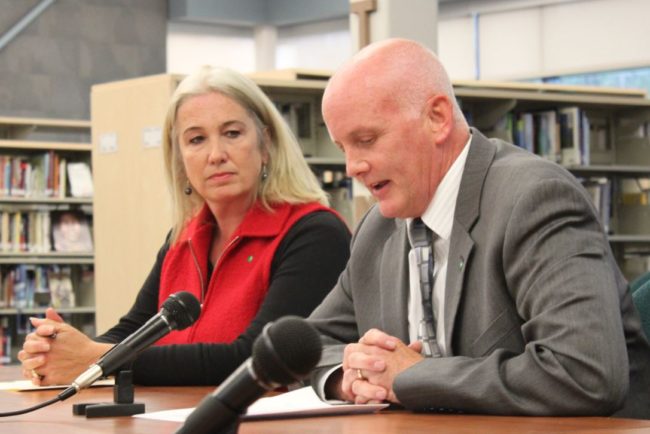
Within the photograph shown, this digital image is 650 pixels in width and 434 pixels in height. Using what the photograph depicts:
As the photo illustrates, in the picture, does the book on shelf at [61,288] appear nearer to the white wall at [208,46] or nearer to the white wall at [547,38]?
the white wall at [208,46]

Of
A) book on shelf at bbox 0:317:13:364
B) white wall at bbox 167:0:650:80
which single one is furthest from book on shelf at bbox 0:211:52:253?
white wall at bbox 167:0:650:80

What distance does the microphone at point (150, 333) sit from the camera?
170 cm

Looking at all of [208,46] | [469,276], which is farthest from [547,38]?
[469,276]

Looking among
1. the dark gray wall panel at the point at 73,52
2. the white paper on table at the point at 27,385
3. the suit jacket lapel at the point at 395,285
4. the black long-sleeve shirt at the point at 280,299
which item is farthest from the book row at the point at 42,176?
the suit jacket lapel at the point at 395,285

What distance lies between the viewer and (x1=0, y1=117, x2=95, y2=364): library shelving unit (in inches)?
329

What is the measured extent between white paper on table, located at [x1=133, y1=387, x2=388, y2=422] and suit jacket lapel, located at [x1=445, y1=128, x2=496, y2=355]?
0.21 meters

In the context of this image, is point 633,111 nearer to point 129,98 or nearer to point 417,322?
point 129,98

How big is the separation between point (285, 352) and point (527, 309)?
2.70 ft

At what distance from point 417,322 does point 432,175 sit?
0.85ft

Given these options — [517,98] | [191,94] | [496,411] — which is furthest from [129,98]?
[496,411]

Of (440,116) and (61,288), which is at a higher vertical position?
(440,116)

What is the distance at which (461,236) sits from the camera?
1.86 meters

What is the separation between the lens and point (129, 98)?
5438mm

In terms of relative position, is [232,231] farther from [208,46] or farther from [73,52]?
[208,46]
